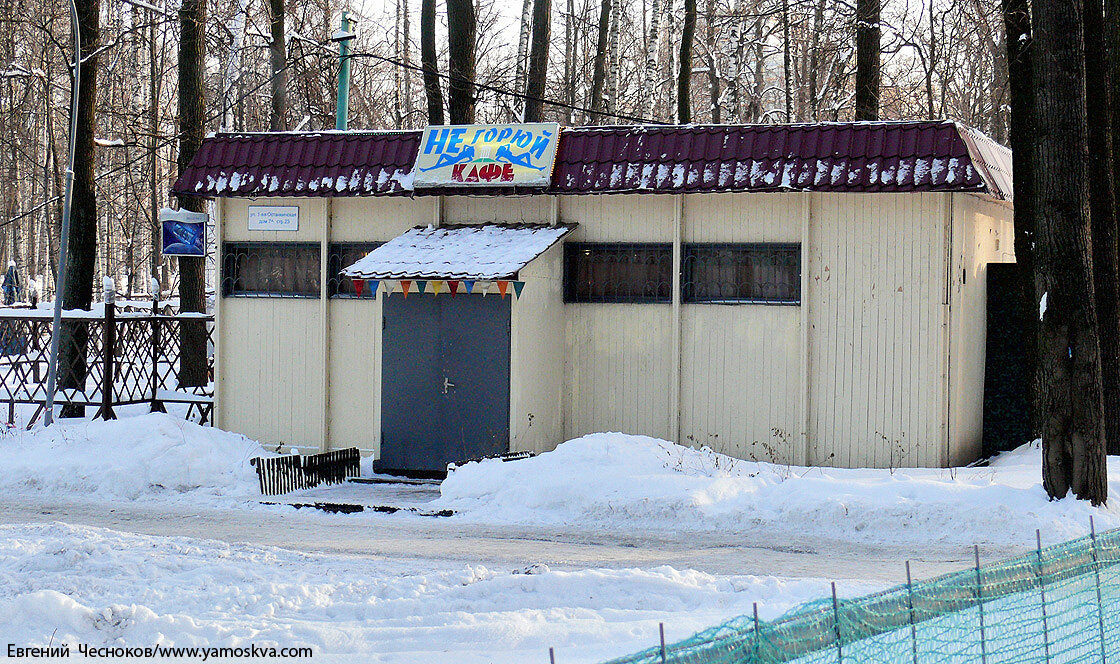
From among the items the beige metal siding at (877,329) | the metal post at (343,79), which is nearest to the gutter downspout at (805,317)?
the beige metal siding at (877,329)

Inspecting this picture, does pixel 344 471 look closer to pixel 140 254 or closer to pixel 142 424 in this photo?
pixel 142 424

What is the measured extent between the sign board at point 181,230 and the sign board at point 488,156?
13.4 ft

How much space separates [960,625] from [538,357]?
9015 millimetres

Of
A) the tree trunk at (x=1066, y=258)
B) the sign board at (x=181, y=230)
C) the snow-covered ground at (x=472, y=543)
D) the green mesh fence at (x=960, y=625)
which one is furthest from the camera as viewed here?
the sign board at (x=181, y=230)

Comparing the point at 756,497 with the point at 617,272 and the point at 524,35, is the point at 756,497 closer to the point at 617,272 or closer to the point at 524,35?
the point at 617,272

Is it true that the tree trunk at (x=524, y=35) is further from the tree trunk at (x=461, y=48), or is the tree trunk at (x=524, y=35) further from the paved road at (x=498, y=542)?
the paved road at (x=498, y=542)

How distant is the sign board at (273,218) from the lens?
15.6 meters

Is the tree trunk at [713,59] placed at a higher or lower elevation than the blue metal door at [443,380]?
higher

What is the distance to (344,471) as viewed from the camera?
1419 centimetres

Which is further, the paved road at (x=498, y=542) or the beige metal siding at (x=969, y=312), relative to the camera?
the beige metal siding at (x=969, y=312)

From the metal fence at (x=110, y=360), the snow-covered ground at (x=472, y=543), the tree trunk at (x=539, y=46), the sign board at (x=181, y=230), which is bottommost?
the snow-covered ground at (x=472, y=543)

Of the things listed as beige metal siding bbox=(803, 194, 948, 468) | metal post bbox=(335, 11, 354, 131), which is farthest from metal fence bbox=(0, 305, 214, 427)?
beige metal siding bbox=(803, 194, 948, 468)

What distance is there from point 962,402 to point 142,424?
9.76m

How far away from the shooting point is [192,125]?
2034 cm
